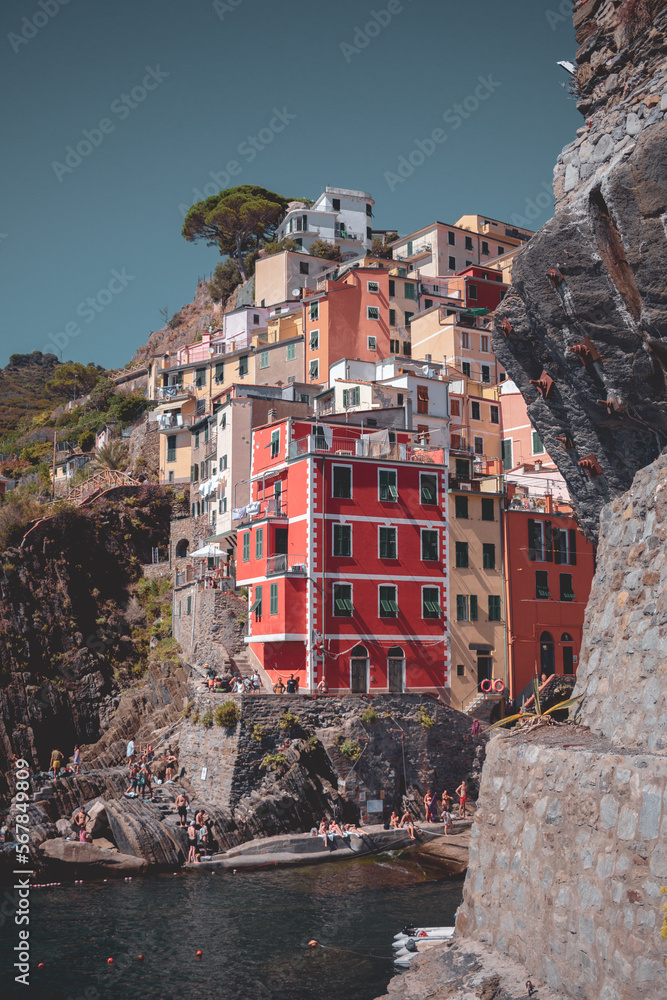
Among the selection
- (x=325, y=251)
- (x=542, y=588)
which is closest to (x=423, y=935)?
(x=542, y=588)

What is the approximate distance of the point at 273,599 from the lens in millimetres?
39094

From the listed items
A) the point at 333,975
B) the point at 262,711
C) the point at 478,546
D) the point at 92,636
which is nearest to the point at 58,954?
the point at 333,975

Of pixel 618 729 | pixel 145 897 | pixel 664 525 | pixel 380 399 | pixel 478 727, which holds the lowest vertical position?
pixel 145 897

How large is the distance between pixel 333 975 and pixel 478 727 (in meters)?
19.0

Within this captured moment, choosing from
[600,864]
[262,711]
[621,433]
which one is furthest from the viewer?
[262,711]

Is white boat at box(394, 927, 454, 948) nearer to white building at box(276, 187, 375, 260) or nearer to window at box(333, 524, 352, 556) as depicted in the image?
window at box(333, 524, 352, 556)

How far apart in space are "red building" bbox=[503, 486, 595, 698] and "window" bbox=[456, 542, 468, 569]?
229cm

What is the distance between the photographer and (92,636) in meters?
55.0

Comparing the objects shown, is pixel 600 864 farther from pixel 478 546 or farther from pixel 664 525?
pixel 478 546

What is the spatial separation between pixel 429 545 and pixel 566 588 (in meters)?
8.31

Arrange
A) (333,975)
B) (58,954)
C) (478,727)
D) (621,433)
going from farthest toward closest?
(478,727)
(58,954)
(333,975)
(621,433)

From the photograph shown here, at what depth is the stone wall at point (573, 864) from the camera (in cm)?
787

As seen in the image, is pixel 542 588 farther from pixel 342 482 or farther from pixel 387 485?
pixel 342 482

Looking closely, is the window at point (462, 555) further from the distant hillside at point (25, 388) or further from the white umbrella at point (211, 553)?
the distant hillside at point (25, 388)
